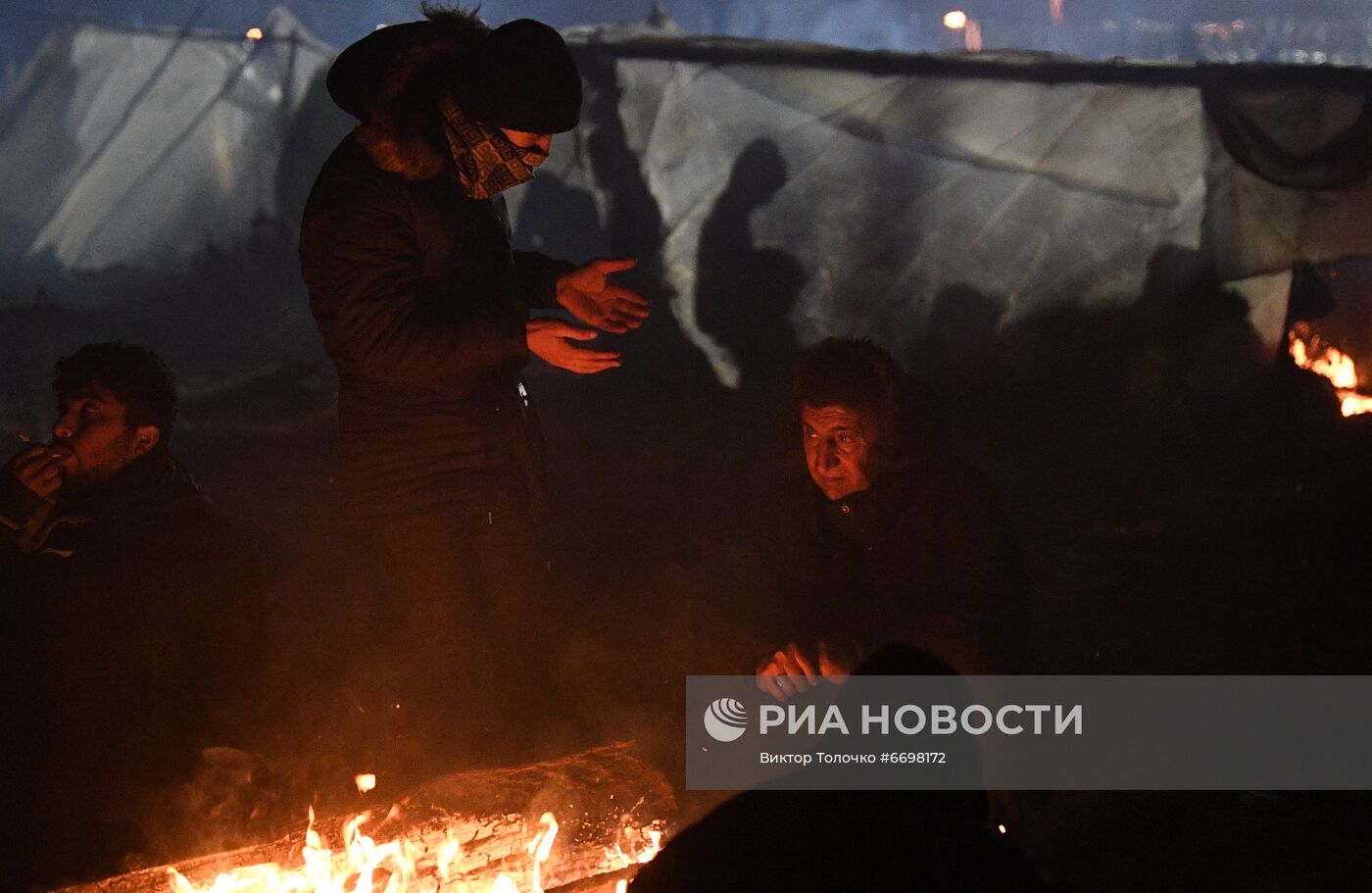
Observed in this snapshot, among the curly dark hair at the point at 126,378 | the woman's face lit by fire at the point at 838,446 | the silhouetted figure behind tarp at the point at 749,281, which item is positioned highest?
the silhouetted figure behind tarp at the point at 749,281

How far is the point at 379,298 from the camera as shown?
10.3ft

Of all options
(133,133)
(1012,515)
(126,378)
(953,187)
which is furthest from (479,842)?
(133,133)

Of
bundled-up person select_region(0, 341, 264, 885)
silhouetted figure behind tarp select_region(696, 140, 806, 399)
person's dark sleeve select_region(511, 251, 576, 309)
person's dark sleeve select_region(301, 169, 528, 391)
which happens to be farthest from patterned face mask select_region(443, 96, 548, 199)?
silhouetted figure behind tarp select_region(696, 140, 806, 399)

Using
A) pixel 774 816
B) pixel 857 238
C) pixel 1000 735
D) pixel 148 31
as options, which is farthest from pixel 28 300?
pixel 774 816

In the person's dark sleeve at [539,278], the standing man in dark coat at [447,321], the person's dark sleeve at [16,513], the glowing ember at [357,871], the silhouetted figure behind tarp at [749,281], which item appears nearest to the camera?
the glowing ember at [357,871]

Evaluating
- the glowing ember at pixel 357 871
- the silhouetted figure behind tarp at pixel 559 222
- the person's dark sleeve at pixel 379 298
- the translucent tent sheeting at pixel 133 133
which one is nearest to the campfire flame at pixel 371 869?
the glowing ember at pixel 357 871

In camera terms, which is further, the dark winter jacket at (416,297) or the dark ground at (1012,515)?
the dark ground at (1012,515)

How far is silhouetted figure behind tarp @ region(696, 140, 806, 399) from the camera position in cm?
844

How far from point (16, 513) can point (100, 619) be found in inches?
15.3

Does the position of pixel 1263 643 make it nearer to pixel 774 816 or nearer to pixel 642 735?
pixel 642 735

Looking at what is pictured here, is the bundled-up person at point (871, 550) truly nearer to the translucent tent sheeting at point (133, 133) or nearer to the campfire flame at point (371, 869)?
the campfire flame at point (371, 869)

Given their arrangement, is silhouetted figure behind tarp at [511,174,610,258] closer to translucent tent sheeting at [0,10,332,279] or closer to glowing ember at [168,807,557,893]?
translucent tent sheeting at [0,10,332,279]

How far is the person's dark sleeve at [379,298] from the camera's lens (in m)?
3.10

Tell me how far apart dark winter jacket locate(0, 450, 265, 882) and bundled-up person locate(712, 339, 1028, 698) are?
1.60 metres
